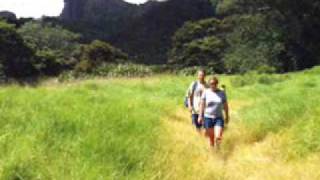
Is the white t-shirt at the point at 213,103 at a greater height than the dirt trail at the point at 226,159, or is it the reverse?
the white t-shirt at the point at 213,103

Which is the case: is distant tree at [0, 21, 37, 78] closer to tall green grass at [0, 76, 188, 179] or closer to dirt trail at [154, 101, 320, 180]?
dirt trail at [154, 101, 320, 180]

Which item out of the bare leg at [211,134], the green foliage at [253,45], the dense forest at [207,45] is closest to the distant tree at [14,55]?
the dense forest at [207,45]

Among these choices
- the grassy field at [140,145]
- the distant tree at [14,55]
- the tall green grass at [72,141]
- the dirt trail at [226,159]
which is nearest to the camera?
the tall green grass at [72,141]

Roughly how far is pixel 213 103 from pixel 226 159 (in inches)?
45.0

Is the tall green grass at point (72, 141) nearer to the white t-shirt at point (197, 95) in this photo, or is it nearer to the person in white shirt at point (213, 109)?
the person in white shirt at point (213, 109)

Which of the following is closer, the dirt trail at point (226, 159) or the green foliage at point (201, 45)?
the dirt trail at point (226, 159)

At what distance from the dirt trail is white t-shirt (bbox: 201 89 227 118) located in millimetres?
521

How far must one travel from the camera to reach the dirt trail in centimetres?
781

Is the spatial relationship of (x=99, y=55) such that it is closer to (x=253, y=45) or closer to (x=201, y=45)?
(x=201, y=45)

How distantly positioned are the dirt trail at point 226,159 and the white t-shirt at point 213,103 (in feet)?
1.71

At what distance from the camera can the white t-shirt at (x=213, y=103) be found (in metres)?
11.4

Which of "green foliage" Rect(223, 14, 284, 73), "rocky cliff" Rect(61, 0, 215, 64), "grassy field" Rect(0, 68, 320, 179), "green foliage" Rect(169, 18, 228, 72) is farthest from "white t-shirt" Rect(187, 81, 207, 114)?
"rocky cliff" Rect(61, 0, 215, 64)

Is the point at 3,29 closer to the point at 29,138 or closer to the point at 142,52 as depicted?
the point at 142,52

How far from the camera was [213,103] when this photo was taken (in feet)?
37.5
